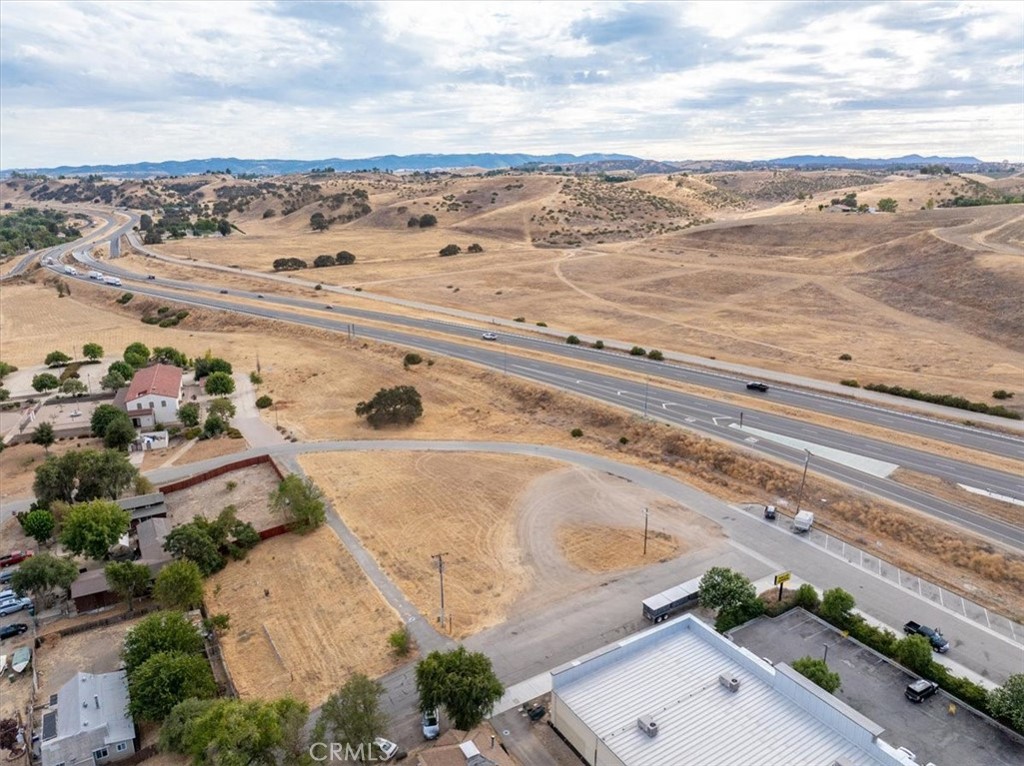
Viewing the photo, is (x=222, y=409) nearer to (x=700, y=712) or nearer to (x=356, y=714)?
(x=356, y=714)

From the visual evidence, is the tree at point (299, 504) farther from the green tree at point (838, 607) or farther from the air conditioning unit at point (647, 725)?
the green tree at point (838, 607)

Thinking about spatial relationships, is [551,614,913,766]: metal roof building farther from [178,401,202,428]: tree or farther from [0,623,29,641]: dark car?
[178,401,202,428]: tree

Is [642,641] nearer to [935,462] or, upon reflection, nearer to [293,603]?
[293,603]

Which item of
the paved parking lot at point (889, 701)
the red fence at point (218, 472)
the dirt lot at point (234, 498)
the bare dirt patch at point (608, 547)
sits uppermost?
the red fence at point (218, 472)

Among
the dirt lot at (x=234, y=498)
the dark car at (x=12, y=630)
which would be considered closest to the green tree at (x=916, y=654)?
the dirt lot at (x=234, y=498)

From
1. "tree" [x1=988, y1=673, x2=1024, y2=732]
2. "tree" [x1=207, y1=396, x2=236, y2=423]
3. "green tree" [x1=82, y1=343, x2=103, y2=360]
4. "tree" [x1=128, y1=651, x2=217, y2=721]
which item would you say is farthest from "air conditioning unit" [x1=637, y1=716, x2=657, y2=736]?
"green tree" [x1=82, y1=343, x2=103, y2=360]

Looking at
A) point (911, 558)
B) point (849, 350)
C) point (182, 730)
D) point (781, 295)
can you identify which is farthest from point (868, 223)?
point (182, 730)
